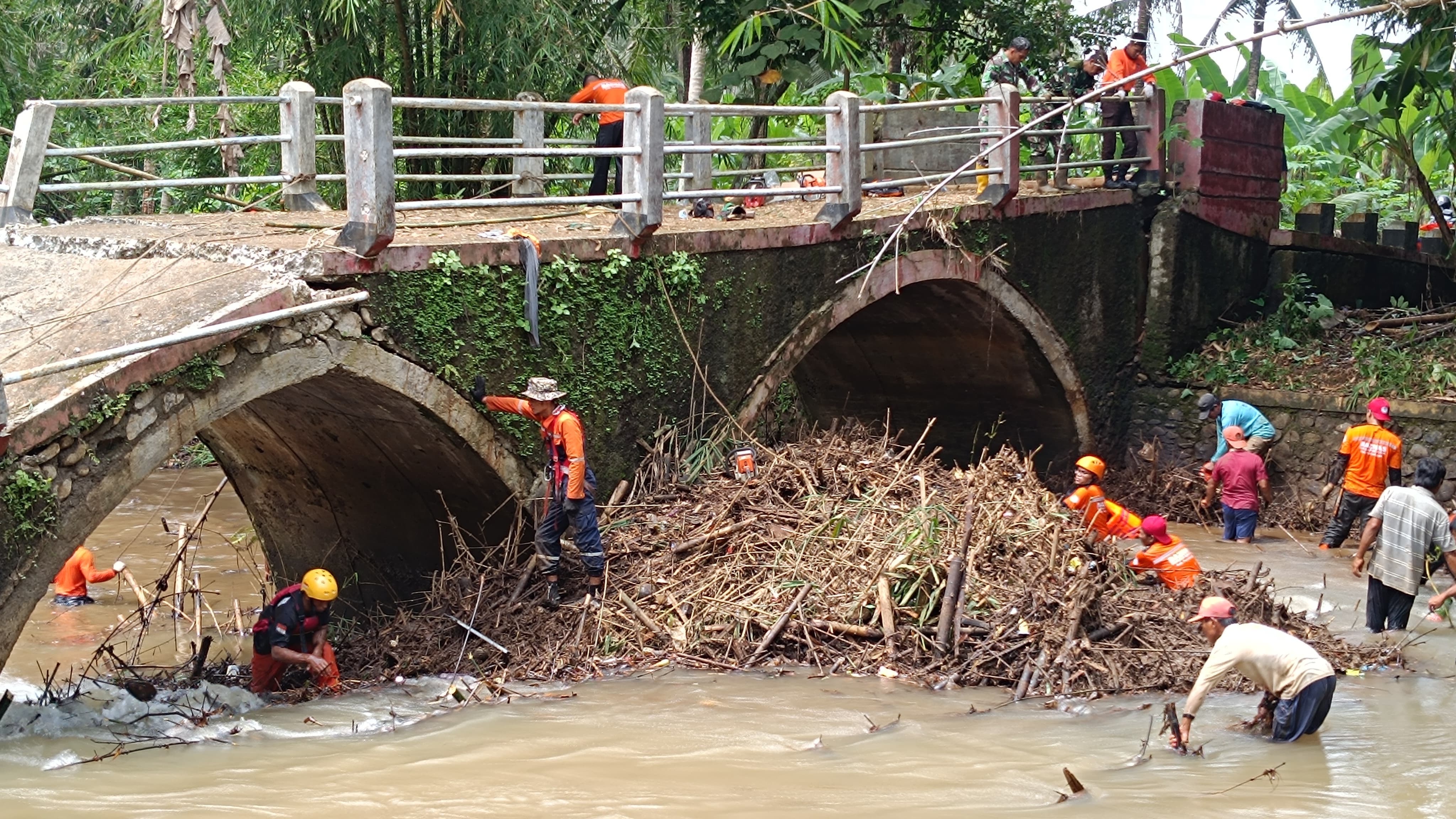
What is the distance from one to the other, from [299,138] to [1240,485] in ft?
29.3

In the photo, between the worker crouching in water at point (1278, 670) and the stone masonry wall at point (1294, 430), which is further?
the stone masonry wall at point (1294, 430)

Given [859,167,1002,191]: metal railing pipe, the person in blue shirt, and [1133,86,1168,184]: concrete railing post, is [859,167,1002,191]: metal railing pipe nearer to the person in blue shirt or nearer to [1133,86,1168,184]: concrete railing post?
[1133,86,1168,184]: concrete railing post

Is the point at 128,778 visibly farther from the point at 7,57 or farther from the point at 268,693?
the point at 7,57

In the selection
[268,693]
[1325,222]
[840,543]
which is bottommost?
[268,693]

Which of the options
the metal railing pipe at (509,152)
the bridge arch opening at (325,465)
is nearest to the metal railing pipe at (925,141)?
the metal railing pipe at (509,152)

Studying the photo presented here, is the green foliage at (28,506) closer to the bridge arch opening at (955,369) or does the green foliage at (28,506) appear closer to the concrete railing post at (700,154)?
the concrete railing post at (700,154)

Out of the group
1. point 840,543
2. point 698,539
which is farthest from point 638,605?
point 840,543

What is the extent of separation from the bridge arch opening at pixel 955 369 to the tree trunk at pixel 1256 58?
9735 mm

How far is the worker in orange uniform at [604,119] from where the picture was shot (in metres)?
12.1

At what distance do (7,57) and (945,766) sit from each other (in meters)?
13.9

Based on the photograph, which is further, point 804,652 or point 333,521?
point 333,521

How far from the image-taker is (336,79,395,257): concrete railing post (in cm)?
841

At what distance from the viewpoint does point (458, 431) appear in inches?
368

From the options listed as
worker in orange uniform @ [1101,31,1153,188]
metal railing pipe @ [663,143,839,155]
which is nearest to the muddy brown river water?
metal railing pipe @ [663,143,839,155]
